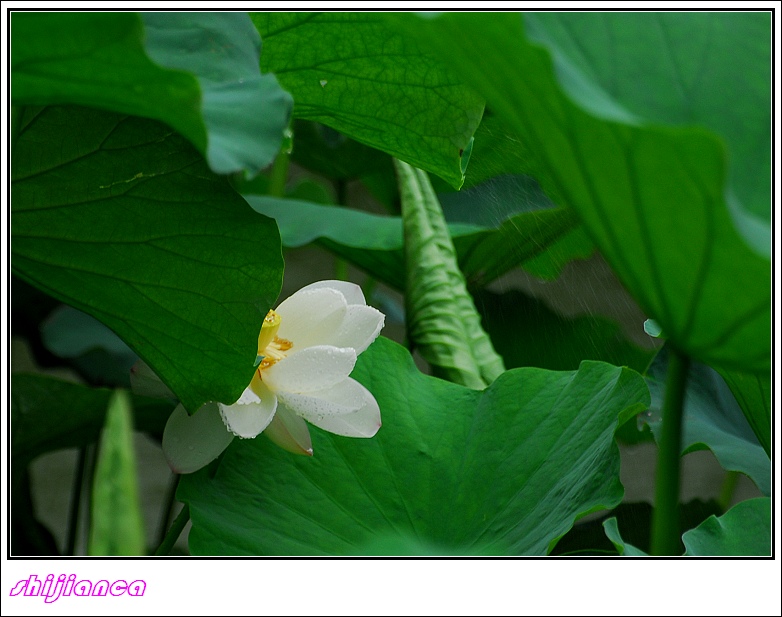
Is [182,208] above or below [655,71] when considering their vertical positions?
below

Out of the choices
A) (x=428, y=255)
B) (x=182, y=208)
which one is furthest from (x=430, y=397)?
(x=182, y=208)

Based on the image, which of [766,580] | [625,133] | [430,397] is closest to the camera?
[625,133]

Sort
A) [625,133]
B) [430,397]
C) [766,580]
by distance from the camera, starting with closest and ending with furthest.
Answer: [625,133] < [766,580] < [430,397]

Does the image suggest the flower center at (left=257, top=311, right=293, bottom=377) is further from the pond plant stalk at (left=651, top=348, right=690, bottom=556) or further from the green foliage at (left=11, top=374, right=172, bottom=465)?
the green foliage at (left=11, top=374, right=172, bottom=465)

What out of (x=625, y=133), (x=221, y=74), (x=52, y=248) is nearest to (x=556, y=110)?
(x=625, y=133)

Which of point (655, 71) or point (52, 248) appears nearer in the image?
point (655, 71)

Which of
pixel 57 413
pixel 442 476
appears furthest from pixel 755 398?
pixel 57 413

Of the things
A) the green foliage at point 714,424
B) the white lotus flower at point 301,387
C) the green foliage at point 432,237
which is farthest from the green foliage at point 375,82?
the green foliage at point 714,424
